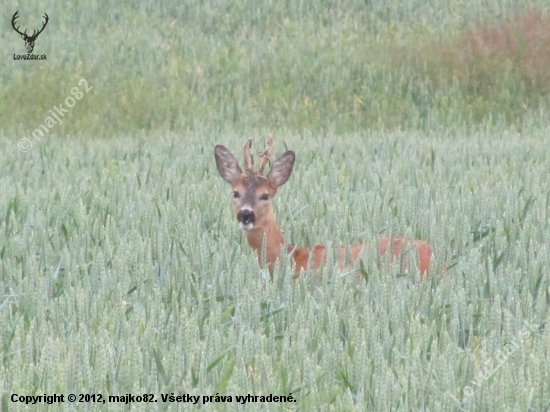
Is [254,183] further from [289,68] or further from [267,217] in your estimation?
[289,68]

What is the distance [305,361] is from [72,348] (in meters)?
0.98

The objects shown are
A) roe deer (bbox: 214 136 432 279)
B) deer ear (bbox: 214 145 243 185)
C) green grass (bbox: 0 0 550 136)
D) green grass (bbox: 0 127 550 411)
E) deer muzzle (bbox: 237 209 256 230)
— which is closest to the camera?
green grass (bbox: 0 127 550 411)

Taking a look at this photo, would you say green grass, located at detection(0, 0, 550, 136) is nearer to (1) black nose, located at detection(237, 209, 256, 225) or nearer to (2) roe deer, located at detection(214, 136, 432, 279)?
(2) roe deer, located at detection(214, 136, 432, 279)

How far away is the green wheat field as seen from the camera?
13.5 feet

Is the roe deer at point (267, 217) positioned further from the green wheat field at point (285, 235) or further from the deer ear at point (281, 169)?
the green wheat field at point (285, 235)

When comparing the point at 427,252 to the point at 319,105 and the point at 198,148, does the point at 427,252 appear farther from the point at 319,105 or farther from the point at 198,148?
the point at 319,105

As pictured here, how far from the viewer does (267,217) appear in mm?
7012

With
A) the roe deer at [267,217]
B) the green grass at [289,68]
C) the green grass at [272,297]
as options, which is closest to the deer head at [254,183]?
the roe deer at [267,217]

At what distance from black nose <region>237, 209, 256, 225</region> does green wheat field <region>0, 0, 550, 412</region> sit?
16 cm

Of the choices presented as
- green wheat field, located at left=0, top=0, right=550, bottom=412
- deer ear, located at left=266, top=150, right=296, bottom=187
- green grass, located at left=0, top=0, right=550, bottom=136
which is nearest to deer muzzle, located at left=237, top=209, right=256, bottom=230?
green wheat field, located at left=0, top=0, right=550, bottom=412

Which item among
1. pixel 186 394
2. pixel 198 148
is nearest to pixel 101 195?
pixel 198 148

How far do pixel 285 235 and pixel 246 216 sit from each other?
41cm

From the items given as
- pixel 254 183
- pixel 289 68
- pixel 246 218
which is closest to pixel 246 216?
pixel 246 218

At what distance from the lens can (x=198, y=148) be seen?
41.2 feet
